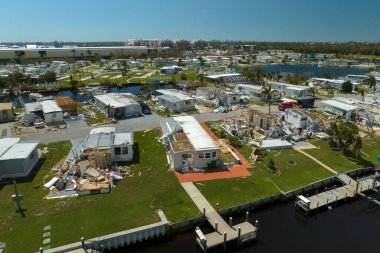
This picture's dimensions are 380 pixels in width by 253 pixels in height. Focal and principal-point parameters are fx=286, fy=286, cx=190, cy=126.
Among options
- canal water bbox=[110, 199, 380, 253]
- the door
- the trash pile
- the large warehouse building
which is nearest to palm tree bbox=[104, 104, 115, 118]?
the door

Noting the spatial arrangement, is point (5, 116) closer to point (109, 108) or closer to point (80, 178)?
point (109, 108)

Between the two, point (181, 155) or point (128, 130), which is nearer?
point (181, 155)

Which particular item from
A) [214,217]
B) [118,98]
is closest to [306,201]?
[214,217]

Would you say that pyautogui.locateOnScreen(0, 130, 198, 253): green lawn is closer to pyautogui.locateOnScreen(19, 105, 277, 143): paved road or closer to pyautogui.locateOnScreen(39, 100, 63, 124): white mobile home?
pyautogui.locateOnScreen(19, 105, 277, 143): paved road

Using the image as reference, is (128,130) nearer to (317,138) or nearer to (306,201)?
(306,201)

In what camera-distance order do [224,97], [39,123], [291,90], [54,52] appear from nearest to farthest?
1. [39,123]
2. [224,97]
3. [291,90]
4. [54,52]

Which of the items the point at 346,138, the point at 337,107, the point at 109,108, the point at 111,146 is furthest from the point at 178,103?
the point at 346,138
